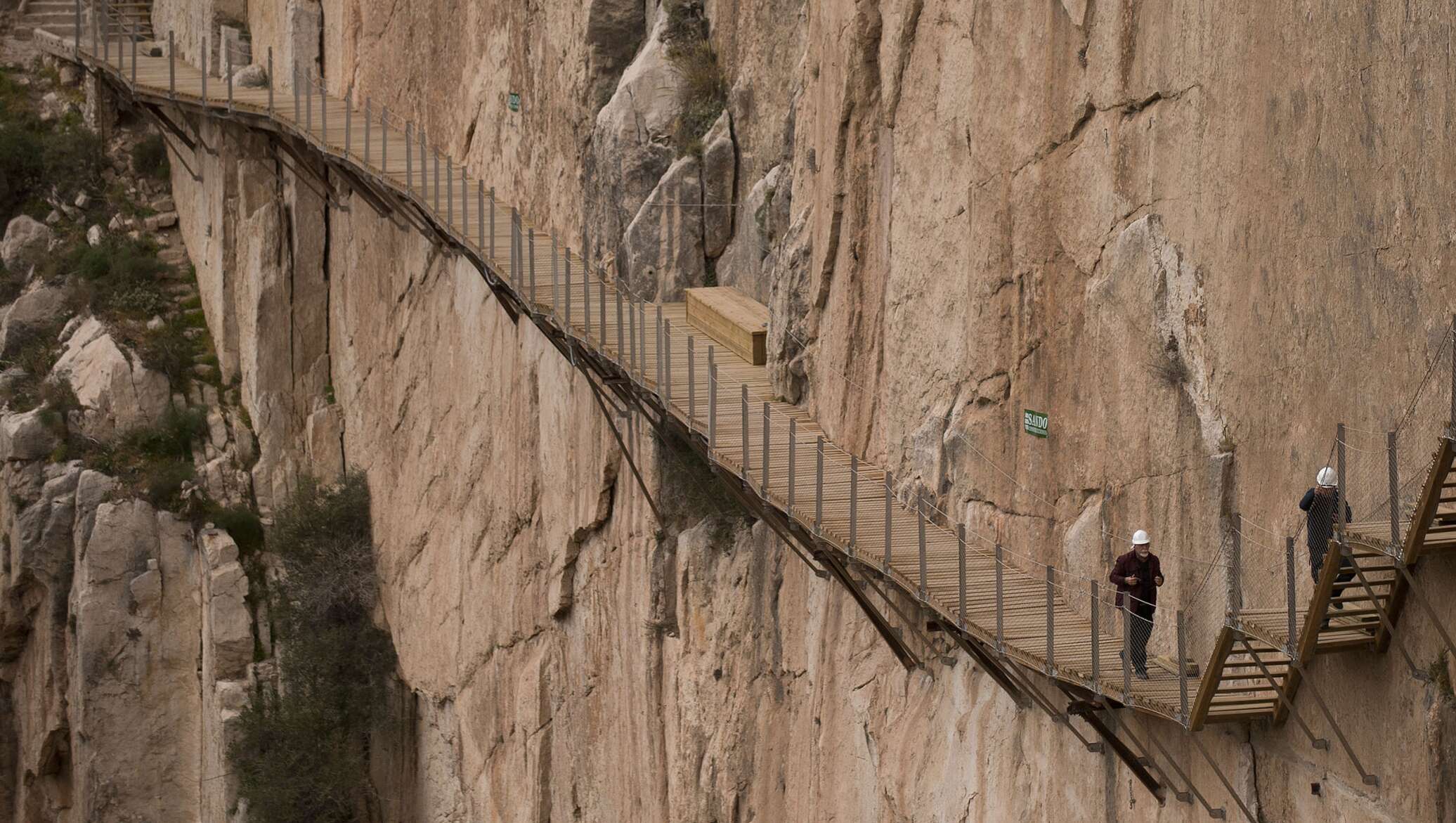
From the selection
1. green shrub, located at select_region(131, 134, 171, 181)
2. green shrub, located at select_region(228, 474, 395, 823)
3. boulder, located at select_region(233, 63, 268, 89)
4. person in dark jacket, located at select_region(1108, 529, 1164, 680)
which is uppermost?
boulder, located at select_region(233, 63, 268, 89)

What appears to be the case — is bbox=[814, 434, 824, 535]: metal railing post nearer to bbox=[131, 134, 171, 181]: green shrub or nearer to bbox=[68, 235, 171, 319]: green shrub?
bbox=[68, 235, 171, 319]: green shrub

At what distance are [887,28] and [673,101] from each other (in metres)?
7.46

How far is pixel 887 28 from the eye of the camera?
837 inches

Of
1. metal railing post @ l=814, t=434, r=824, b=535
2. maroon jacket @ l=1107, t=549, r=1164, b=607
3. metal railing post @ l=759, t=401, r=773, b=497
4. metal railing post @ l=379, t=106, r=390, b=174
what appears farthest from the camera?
metal railing post @ l=379, t=106, r=390, b=174

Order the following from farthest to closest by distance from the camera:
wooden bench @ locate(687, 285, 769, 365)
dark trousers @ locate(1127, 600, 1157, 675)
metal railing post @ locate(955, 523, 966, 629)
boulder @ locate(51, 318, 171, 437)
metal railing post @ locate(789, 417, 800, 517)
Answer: boulder @ locate(51, 318, 171, 437) → wooden bench @ locate(687, 285, 769, 365) → metal railing post @ locate(789, 417, 800, 517) → metal railing post @ locate(955, 523, 966, 629) → dark trousers @ locate(1127, 600, 1157, 675)

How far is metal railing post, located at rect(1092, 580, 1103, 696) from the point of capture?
15.8 meters

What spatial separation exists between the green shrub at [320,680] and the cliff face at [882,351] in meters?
0.59

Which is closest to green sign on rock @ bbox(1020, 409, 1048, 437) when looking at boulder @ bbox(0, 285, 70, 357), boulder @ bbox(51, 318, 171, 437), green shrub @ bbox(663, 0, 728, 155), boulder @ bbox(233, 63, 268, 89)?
green shrub @ bbox(663, 0, 728, 155)

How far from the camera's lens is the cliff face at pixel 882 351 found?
14914mm

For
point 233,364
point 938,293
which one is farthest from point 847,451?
point 233,364

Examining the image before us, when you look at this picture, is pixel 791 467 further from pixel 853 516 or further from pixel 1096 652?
pixel 1096 652

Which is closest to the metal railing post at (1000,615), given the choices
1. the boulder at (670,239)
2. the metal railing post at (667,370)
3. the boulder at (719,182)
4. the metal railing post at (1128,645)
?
the metal railing post at (1128,645)

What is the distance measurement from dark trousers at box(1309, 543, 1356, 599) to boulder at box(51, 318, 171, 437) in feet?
101

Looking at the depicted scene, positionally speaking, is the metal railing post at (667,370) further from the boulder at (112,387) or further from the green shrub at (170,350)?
the green shrub at (170,350)
